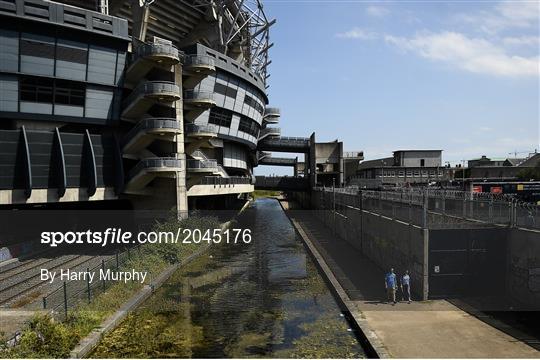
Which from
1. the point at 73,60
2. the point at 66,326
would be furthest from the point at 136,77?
the point at 66,326

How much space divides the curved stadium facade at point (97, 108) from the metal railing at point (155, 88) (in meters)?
0.09

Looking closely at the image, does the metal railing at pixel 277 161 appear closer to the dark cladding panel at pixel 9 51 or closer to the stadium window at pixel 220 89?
the stadium window at pixel 220 89

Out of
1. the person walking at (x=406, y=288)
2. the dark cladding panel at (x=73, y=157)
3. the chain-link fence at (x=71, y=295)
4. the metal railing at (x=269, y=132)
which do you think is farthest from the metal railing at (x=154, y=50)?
the metal railing at (x=269, y=132)

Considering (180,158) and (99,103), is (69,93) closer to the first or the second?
(99,103)

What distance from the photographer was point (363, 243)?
34719 mm

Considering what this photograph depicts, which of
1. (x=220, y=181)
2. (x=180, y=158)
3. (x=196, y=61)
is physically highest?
(x=196, y=61)

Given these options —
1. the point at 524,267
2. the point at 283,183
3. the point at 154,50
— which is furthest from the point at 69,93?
the point at 283,183

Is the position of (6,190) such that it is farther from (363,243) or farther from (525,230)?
(525,230)

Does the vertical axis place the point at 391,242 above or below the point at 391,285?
above

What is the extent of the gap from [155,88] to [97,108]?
19.3 feet

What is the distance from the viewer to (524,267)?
20094 mm

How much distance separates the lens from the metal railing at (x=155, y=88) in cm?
4248

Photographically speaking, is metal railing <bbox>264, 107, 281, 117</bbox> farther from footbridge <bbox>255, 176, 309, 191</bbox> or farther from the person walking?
the person walking

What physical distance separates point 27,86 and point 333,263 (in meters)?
29.3
